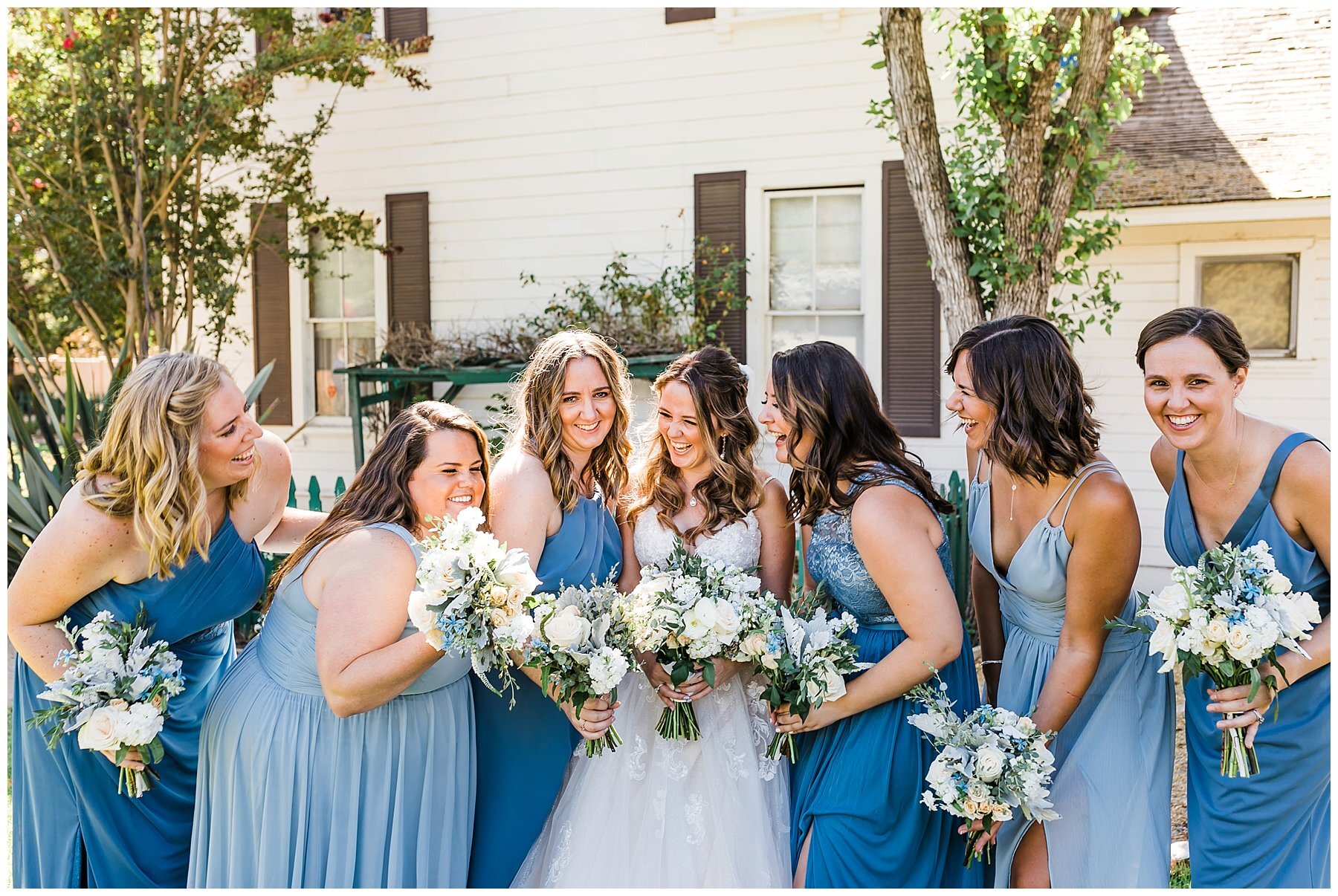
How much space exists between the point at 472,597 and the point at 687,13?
28.2 feet

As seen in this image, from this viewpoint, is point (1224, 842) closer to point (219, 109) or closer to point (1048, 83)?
point (1048, 83)

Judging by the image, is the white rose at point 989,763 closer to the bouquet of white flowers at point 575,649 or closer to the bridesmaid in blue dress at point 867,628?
the bridesmaid in blue dress at point 867,628

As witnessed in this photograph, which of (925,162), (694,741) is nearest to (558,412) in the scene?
(694,741)

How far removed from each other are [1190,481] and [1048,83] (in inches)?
166

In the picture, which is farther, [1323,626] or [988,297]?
[988,297]

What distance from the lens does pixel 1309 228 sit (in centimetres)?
904

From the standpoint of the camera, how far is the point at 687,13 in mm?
9992

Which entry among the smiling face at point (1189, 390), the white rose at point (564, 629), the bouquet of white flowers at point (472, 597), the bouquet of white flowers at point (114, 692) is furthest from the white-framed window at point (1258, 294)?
the bouquet of white flowers at point (114, 692)

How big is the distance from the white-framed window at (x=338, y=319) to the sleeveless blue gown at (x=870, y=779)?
367 inches

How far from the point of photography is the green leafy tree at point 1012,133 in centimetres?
666

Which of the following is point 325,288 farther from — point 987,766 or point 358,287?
point 987,766

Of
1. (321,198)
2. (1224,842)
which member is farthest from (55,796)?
(321,198)

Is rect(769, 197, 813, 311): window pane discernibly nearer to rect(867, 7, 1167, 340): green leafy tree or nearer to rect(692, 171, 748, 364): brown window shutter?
rect(692, 171, 748, 364): brown window shutter

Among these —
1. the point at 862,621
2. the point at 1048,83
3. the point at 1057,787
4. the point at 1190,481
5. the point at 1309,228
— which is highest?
the point at 1048,83
